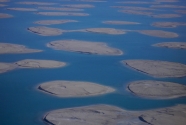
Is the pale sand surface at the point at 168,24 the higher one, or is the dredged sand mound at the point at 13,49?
the pale sand surface at the point at 168,24

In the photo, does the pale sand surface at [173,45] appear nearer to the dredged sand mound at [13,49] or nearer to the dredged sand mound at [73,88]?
the dredged sand mound at [13,49]

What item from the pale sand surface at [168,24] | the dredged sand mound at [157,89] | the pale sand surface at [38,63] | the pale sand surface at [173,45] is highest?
the pale sand surface at [168,24]

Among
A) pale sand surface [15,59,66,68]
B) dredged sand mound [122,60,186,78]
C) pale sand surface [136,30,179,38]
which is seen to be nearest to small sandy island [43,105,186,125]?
dredged sand mound [122,60,186,78]

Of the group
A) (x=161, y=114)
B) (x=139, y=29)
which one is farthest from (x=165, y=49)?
(x=161, y=114)

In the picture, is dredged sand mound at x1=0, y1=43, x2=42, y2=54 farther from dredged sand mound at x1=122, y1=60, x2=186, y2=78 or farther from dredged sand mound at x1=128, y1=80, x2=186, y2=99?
dredged sand mound at x1=128, y1=80, x2=186, y2=99

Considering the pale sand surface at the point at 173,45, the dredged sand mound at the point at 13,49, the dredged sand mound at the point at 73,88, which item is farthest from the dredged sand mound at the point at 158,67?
the dredged sand mound at the point at 13,49

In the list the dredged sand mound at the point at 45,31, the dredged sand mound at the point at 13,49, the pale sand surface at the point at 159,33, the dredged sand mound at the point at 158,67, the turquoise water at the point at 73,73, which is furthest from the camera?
the pale sand surface at the point at 159,33

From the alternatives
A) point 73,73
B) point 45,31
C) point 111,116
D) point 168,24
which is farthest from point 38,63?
point 168,24
